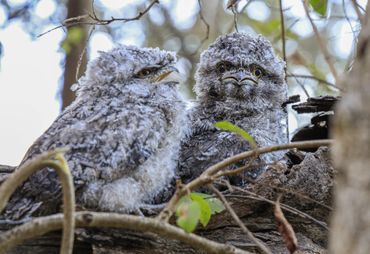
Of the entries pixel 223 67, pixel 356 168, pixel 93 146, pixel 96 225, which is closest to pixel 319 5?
pixel 223 67

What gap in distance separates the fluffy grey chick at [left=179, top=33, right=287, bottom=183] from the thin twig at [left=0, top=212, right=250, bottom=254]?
1.46 meters

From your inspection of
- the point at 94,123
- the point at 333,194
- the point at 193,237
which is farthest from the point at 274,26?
the point at 193,237

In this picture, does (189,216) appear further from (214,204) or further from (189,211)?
(214,204)

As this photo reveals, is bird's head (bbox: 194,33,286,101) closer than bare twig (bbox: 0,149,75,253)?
No

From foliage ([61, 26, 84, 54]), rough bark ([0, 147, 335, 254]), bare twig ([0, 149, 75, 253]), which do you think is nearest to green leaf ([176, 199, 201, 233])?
bare twig ([0, 149, 75, 253])

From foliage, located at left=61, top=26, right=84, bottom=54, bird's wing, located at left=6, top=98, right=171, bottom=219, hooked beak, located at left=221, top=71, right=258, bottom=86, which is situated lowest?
bird's wing, located at left=6, top=98, right=171, bottom=219

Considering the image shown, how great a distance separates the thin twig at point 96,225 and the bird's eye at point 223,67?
2.27 metres

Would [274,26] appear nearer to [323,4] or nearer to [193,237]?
[323,4]

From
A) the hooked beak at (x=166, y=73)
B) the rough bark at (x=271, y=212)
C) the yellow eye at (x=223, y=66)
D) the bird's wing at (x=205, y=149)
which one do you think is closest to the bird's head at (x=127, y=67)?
the hooked beak at (x=166, y=73)

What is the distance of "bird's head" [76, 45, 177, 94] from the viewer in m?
3.16

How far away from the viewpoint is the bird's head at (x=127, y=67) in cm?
316

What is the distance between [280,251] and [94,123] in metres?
1.03

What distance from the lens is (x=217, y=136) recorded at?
12.2 ft

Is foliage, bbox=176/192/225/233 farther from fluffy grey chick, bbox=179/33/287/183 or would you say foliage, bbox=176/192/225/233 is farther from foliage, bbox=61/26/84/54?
foliage, bbox=61/26/84/54
